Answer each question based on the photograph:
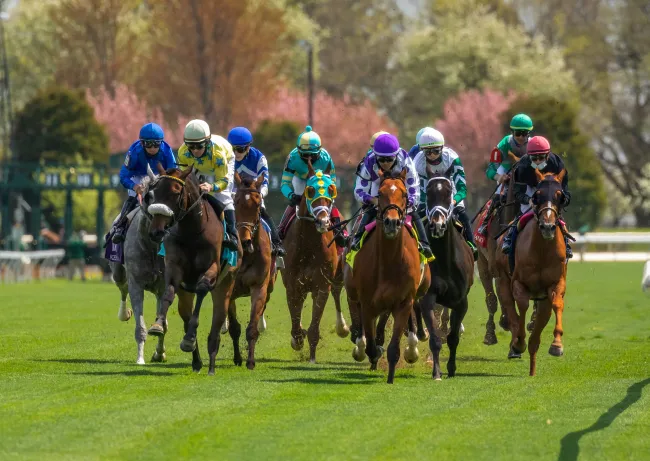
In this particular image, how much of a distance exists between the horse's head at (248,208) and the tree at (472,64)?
64.2m

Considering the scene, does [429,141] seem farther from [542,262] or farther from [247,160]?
[247,160]

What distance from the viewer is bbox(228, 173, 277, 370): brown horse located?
51.7 ft

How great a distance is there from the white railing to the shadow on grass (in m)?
29.5

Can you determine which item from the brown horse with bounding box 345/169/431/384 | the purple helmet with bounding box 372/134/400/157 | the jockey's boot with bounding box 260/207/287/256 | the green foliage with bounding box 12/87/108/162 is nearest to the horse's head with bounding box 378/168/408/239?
the brown horse with bounding box 345/169/431/384

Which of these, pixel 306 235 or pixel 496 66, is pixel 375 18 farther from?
pixel 306 235

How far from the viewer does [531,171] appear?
16.0 metres

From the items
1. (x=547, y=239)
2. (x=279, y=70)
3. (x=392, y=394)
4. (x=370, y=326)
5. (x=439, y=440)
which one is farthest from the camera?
(x=279, y=70)

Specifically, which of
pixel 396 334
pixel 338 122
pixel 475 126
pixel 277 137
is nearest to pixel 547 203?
pixel 396 334

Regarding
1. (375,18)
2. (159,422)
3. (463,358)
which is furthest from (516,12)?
(159,422)

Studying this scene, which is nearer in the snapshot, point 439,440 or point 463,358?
point 439,440

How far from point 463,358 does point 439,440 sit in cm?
747

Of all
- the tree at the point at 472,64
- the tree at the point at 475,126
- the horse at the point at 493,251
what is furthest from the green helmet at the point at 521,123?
the tree at the point at 472,64

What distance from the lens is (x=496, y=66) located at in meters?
80.8

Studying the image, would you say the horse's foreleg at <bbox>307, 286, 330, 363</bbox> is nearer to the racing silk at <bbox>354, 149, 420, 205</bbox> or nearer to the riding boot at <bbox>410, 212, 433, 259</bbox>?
the racing silk at <bbox>354, 149, 420, 205</bbox>
